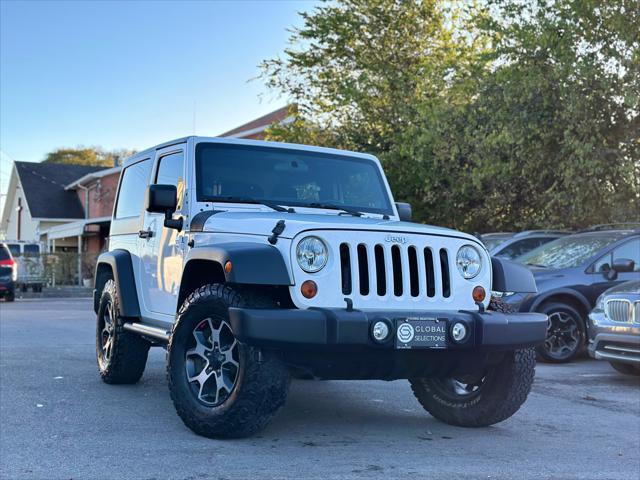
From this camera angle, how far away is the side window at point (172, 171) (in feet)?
21.5

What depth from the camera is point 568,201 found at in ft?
51.6

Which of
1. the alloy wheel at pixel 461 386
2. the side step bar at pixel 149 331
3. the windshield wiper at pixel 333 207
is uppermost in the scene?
the windshield wiper at pixel 333 207

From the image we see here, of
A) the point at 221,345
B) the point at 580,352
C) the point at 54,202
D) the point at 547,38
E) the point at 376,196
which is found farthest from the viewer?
the point at 54,202

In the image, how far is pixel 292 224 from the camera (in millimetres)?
5113

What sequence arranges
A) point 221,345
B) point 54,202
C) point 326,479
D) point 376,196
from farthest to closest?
point 54,202
point 376,196
point 221,345
point 326,479

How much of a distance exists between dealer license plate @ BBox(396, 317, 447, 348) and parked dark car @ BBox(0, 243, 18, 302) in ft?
68.4

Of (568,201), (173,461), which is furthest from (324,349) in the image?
(568,201)

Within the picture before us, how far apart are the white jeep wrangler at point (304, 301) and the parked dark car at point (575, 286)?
4.34m

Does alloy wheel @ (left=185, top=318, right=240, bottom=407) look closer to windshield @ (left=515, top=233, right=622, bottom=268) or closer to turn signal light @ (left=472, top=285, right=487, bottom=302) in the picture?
turn signal light @ (left=472, top=285, right=487, bottom=302)

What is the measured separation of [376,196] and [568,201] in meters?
9.69

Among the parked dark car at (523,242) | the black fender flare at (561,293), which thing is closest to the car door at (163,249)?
the black fender flare at (561,293)

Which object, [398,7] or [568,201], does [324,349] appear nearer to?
[568,201]

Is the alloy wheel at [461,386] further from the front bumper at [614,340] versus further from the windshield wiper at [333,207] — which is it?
the front bumper at [614,340]

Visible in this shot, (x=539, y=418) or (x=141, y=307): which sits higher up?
(x=141, y=307)
